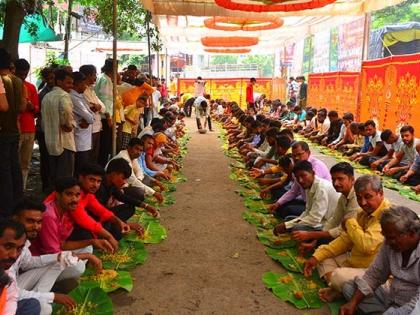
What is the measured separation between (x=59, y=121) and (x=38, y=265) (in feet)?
7.21

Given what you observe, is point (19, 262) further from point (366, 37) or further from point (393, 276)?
point (366, 37)

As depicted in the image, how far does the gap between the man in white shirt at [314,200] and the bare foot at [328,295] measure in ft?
2.88

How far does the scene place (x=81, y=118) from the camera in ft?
16.7

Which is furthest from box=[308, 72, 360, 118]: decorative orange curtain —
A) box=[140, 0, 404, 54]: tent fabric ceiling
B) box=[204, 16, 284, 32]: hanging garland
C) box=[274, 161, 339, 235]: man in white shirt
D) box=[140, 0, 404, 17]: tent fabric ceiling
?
box=[274, 161, 339, 235]: man in white shirt

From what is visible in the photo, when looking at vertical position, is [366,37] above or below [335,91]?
above

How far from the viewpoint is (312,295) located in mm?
3301

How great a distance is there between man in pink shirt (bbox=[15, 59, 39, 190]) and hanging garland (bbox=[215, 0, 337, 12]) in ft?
13.4

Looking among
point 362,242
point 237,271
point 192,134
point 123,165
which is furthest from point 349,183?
point 192,134

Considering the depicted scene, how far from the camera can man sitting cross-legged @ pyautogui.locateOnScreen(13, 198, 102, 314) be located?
2740mm

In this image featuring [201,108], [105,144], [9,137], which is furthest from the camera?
[201,108]

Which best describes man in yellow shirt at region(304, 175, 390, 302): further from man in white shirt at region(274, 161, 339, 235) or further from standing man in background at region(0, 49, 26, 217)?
standing man in background at region(0, 49, 26, 217)

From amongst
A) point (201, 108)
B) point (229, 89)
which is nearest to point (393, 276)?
point (201, 108)

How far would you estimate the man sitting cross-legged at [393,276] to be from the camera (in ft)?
8.15

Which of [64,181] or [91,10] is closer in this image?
[64,181]
